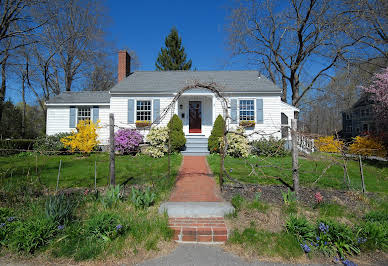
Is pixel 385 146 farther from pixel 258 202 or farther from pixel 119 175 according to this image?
pixel 119 175

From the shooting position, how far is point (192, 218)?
13.9 ft

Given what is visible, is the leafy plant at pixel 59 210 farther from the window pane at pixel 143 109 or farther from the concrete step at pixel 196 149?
the window pane at pixel 143 109

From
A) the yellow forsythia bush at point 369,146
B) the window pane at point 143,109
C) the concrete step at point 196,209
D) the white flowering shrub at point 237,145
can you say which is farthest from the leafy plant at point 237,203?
the yellow forsythia bush at point 369,146

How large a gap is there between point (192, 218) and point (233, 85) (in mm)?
11455

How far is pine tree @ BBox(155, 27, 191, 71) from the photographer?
2822 cm

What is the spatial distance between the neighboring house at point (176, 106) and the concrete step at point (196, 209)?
25.8 feet

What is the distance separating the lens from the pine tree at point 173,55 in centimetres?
2822

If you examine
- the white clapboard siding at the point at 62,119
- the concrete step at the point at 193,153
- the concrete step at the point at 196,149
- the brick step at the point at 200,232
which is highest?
the white clapboard siding at the point at 62,119

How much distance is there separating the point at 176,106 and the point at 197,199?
902 cm

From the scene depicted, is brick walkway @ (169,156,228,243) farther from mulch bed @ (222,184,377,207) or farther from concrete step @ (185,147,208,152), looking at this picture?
concrete step @ (185,147,208,152)

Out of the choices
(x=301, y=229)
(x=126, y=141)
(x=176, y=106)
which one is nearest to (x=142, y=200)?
(x=301, y=229)

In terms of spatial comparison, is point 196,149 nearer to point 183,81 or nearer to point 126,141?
point 126,141

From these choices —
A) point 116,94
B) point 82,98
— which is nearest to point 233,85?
point 116,94

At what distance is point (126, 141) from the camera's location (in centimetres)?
1184
